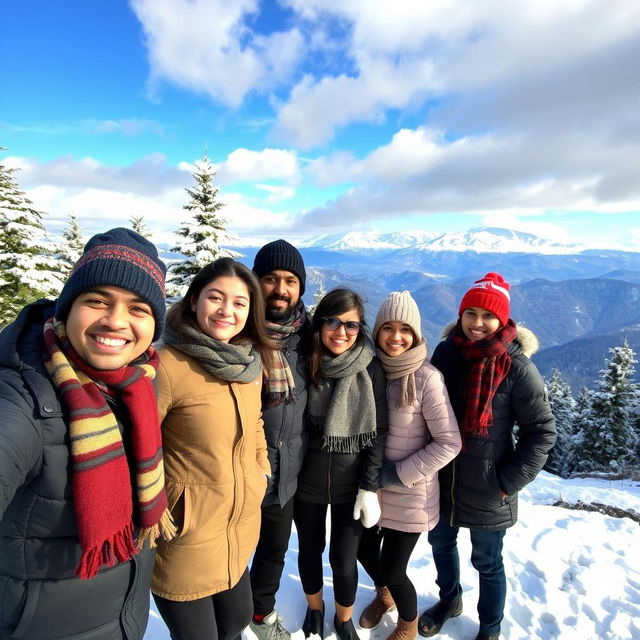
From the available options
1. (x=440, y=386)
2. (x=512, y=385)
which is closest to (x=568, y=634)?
(x=512, y=385)

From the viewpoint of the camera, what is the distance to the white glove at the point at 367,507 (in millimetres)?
2850

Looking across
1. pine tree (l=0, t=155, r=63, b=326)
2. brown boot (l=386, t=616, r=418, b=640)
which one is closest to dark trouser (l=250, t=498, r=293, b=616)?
brown boot (l=386, t=616, r=418, b=640)

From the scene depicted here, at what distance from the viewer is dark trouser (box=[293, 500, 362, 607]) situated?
3.00 m

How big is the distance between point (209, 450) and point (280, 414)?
2.09ft

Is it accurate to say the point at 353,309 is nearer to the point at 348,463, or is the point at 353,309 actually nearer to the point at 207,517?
the point at 348,463

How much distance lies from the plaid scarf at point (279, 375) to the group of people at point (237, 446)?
0.06ft

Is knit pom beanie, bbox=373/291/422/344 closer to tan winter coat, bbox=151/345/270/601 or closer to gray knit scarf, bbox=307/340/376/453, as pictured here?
gray knit scarf, bbox=307/340/376/453

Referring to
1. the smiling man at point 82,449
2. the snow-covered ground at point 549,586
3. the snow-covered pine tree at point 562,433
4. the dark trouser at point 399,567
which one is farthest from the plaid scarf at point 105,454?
the snow-covered pine tree at point 562,433

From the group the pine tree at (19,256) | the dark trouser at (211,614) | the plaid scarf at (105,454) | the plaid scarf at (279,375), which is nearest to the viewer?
the plaid scarf at (105,454)

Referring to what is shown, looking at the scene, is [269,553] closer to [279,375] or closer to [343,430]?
[343,430]

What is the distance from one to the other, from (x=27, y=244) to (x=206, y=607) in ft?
54.2

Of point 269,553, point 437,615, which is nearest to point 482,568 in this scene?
point 437,615

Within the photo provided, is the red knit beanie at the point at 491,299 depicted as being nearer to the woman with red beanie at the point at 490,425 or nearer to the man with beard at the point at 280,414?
the woman with red beanie at the point at 490,425

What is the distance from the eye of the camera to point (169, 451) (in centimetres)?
219
